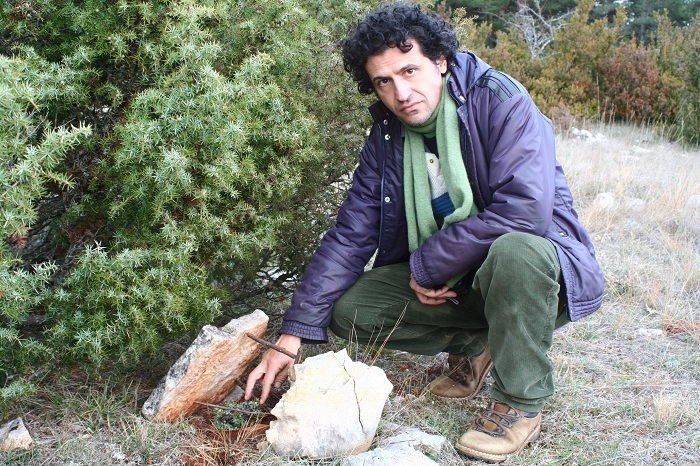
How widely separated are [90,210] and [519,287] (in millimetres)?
1632

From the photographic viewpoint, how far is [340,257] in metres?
2.88

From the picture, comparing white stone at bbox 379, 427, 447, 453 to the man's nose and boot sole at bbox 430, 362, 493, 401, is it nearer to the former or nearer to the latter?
boot sole at bbox 430, 362, 493, 401

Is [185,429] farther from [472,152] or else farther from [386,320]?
[472,152]

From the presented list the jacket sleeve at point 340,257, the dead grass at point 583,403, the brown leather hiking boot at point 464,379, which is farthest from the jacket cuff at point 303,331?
the brown leather hiking boot at point 464,379

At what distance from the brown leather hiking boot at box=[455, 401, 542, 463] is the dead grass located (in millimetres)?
51

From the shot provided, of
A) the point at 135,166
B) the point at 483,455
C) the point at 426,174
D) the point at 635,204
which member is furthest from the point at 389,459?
the point at 635,204

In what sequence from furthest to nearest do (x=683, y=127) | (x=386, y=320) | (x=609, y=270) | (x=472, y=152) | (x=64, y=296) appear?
(x=683, y=127), (x=609, y=270), (x=386, y=320), (x=472, y=152), (x=64, y=296)

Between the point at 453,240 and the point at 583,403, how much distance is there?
102cm

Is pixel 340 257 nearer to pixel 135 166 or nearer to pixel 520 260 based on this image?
pixel 520 260

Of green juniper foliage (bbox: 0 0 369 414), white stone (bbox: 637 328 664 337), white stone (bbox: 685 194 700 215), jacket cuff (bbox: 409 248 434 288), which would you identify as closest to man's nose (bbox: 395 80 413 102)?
green juniper foliage (bbox: 0 0 369 414)

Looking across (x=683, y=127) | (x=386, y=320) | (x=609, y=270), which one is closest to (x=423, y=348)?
(x=386, y=320)

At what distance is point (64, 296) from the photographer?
2.25 meters

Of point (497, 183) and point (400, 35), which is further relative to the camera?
point (400, 35)

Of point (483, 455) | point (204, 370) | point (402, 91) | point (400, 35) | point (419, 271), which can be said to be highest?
point (400, 35)
